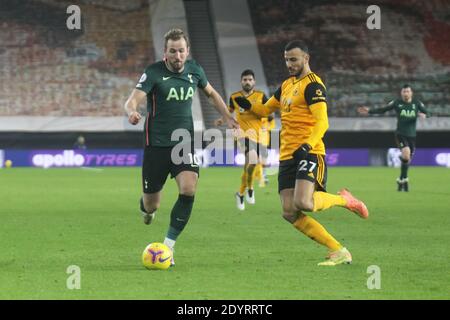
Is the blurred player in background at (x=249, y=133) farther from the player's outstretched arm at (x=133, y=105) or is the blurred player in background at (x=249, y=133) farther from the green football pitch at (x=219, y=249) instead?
the player's outstretched arm at (x=133, y=105)

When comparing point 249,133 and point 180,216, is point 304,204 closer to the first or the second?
point 180,216

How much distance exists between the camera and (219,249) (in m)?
10.5

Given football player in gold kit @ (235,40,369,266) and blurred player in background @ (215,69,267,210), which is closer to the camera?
football player in gold kit @ (235,40,369,266)

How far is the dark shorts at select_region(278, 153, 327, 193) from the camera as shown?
29.6ft

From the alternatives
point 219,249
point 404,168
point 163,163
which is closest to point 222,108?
point 163,163

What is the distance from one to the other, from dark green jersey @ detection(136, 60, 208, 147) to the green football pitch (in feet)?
4.37

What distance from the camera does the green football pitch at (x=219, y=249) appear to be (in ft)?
24.7

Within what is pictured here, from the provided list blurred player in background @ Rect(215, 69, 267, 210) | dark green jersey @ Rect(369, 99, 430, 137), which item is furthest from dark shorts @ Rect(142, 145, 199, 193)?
dark green jersey @ Rect(369, 99, 430, 137)

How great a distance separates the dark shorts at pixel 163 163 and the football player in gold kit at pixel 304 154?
0.94 m

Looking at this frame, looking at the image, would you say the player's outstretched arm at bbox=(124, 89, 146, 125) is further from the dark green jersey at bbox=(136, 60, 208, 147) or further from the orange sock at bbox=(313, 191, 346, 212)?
the orange sock at bbox=(313, 191, 346, 212)

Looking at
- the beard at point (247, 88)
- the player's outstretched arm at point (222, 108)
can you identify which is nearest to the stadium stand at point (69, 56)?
the beard at point (247, 88)
